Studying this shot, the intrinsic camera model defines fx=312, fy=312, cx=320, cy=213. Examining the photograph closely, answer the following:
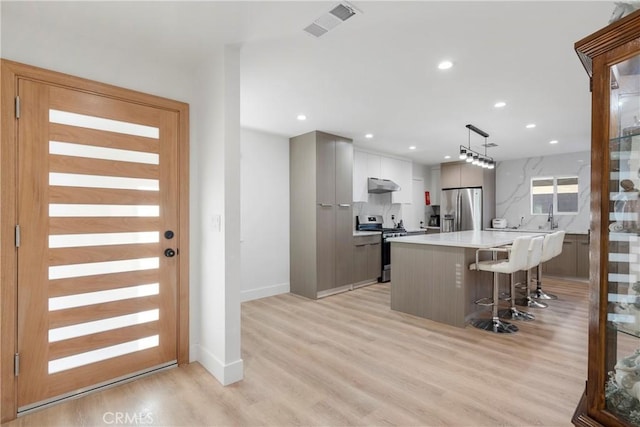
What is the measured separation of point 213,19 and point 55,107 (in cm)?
121

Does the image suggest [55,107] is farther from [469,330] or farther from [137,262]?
[469,330]

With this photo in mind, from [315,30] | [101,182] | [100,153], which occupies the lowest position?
[101,182]

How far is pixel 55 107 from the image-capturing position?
208 cm

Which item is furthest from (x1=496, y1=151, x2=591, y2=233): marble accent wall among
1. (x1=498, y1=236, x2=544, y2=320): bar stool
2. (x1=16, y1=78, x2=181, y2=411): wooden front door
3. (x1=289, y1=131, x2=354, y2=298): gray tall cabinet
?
(x1=16, y1=78, x2=181, y2=411): wooden front door

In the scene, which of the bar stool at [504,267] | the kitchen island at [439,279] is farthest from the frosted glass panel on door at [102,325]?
the bar stool at [504,267]

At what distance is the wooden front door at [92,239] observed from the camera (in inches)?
78.5

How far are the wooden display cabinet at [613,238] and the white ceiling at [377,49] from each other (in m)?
1.10

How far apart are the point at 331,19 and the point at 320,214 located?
295 centimetres

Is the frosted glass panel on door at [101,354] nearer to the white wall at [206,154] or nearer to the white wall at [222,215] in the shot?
the white wall at [206,154]

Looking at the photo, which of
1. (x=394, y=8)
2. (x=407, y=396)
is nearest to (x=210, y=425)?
(x=407, y=396)

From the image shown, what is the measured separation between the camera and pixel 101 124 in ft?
7.39

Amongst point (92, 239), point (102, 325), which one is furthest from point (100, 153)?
point (102, 325)

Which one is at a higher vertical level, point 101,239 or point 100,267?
point 101,239

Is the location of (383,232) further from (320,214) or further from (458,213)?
(458,213)
